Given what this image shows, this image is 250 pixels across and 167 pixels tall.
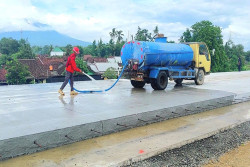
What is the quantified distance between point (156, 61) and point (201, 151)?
606cm

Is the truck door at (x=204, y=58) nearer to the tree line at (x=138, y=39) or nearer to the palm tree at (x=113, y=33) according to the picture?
the tree line at (x=138, y=39)

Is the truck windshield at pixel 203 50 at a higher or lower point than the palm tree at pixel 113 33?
lower

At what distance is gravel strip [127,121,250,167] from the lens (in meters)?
4.78

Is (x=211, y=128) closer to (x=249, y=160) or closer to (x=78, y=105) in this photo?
(x=249, y=160)

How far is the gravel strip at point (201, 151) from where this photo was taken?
188 inches

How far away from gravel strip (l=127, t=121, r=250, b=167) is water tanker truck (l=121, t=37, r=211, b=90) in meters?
4.68

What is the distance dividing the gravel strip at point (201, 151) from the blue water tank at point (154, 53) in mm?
4769

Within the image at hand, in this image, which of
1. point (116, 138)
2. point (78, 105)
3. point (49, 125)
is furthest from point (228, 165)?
point (78, 105)

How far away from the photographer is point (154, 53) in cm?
1076

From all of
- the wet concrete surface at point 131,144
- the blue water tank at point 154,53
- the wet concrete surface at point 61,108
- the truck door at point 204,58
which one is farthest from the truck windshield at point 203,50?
the wet concrete surface at point 131,144

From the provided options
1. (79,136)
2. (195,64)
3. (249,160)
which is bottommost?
(249,160)

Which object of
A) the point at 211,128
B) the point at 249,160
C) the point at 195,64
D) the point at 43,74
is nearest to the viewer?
the point at 249,160

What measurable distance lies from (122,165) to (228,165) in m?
2.11

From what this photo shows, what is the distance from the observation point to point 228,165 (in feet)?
16.3
